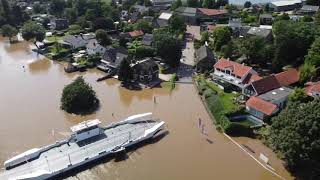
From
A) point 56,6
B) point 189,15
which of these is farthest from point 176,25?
point 56,6

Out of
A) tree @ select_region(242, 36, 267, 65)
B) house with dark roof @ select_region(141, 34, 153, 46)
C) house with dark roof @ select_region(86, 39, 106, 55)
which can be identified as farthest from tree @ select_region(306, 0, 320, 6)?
house with dark roof @ select_region(86, 39, 106, 55)

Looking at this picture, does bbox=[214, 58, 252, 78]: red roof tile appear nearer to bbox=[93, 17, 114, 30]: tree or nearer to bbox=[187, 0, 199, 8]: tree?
bbox=[93, 17, 114, 30]: tree

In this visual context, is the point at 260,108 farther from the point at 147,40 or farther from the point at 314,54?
the point at 147,40

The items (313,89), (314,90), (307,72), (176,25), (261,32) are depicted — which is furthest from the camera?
(176,25)

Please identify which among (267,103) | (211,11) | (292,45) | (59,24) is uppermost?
(211,11)

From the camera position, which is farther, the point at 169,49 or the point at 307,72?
the point at 169,49

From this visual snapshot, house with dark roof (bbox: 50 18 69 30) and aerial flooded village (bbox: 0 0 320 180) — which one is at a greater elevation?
house with dark roof (bbox: 50 18 69 30)

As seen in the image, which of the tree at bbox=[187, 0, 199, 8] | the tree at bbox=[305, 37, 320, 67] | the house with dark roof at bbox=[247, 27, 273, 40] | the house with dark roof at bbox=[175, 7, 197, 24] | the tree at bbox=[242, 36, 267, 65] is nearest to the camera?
the tree at bbox=[305, 37, 320, 67]
